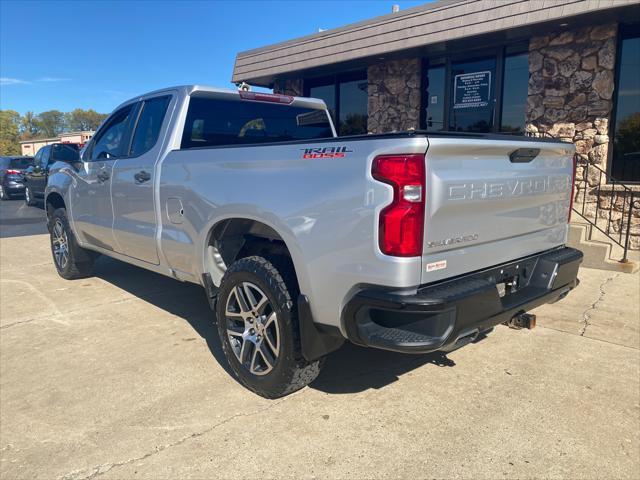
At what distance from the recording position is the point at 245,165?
10.3 feet

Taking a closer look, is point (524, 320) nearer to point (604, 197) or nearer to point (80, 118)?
point (604, 197)

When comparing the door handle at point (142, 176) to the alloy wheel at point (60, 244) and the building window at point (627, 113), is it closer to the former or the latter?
the alloy wheel at point (60, 244)

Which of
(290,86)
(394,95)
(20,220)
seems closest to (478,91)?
(394,95)

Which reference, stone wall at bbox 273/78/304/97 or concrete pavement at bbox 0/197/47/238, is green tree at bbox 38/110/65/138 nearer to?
concrete pavement at bbox 0/197/47/238

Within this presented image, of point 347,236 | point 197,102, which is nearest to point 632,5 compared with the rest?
point 197,102

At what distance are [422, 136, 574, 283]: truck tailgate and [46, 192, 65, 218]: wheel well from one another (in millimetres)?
5215

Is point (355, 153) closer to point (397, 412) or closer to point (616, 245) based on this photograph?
point (397, 412)

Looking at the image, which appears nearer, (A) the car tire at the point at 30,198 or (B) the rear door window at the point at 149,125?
(B) the rear door window at the point at 149,125

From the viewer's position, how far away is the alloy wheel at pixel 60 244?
6109mm

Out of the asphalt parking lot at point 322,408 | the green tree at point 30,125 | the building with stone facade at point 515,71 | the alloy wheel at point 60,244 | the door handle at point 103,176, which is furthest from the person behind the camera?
the green tree at point 30,125

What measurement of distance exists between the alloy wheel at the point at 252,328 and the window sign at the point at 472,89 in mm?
7787

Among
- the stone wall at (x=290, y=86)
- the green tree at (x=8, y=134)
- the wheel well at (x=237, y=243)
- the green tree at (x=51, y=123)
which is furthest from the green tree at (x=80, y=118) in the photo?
the wheel well at (x=237, y=243)

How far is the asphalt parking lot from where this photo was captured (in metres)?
2.57

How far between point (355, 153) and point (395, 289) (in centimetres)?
69
